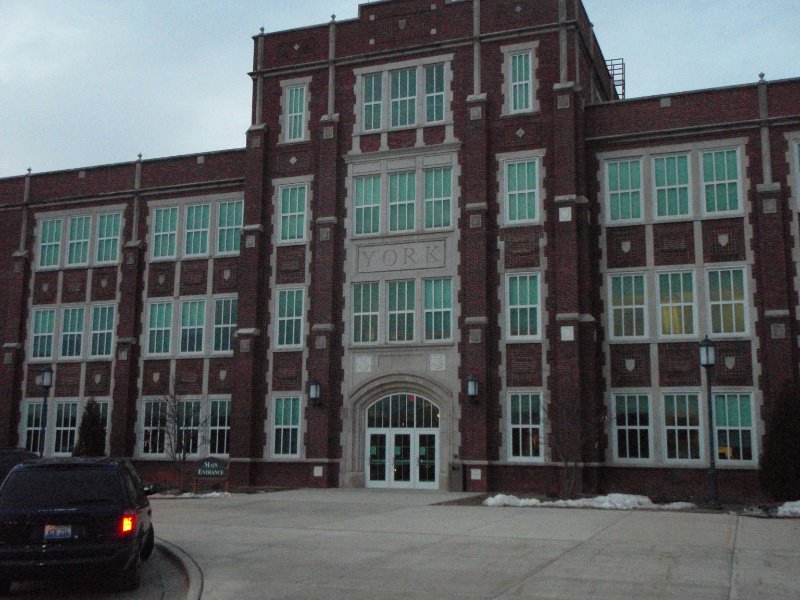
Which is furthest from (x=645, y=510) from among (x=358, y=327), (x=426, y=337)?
(x=358, y=327)

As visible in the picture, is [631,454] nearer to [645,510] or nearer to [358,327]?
[645,510]

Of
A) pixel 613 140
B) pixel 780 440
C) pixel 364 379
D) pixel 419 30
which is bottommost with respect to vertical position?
pixel 780 440

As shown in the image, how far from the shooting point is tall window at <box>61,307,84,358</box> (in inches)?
1403

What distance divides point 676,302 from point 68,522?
21.4 metres

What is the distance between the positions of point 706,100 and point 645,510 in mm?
13708

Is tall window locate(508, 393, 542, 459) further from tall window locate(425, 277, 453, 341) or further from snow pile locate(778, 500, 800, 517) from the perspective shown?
snow pile locate(778, 500, 800, 517)

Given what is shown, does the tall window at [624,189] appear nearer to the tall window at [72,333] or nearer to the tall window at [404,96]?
the tall window at [404,96]

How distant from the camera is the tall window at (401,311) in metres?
29.5

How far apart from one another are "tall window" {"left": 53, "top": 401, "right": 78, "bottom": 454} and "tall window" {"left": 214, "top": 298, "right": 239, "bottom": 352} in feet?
22.1

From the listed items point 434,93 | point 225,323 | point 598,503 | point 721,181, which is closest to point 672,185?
point 721,181

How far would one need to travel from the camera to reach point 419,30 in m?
31.2

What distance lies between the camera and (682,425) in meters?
26.8

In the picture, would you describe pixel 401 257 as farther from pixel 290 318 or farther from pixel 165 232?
pixel 165 232

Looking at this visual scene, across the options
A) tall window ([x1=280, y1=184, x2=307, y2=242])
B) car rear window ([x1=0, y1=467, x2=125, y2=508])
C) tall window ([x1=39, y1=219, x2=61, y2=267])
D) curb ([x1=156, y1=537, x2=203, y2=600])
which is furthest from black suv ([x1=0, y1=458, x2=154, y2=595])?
tall window ([x1=39, y1=219, x2=61, y2=267])
